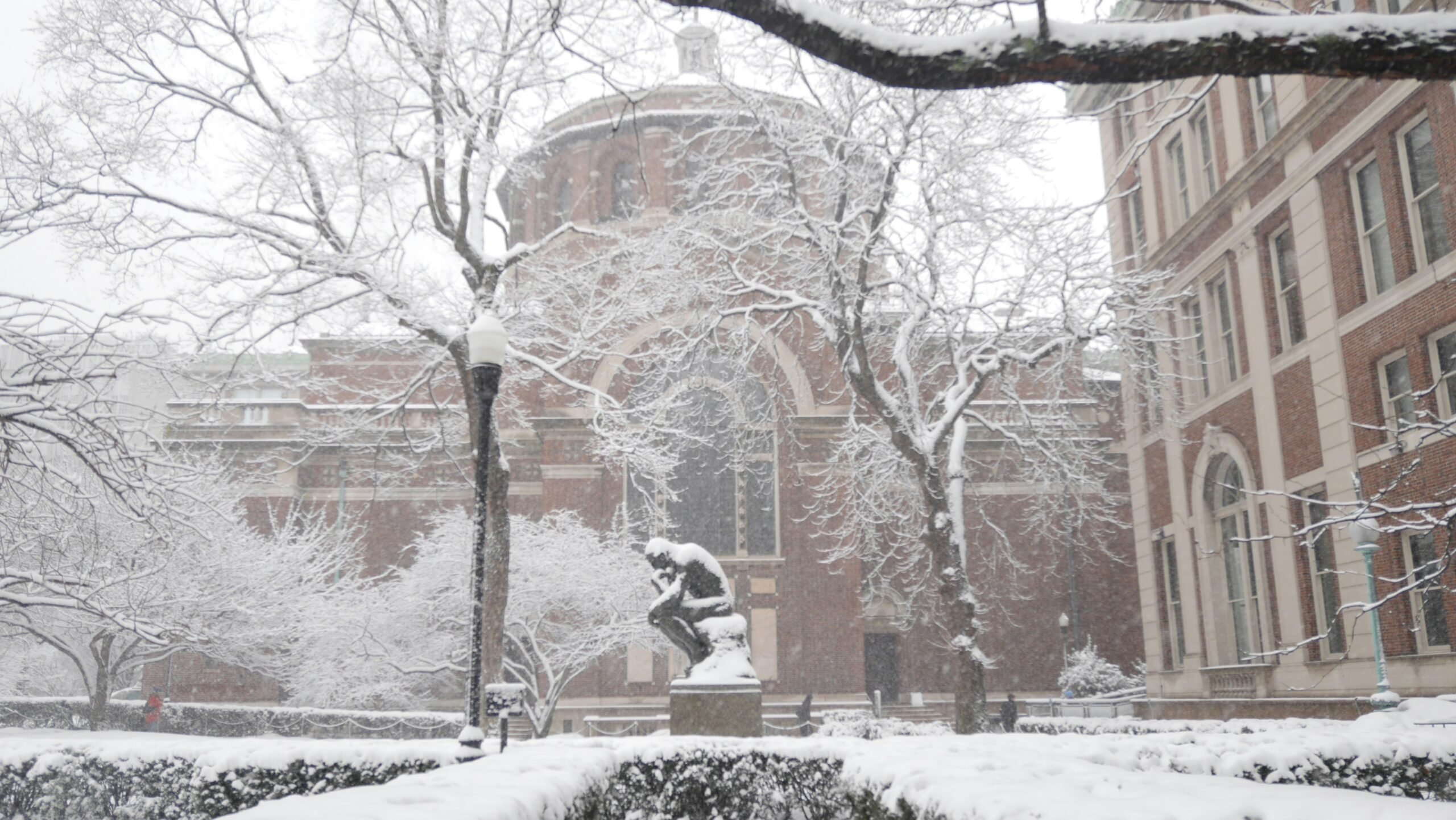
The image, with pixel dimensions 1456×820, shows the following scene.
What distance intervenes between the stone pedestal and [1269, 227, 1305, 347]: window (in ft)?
37.6

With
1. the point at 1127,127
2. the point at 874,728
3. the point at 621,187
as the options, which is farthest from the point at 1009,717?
the point at 621,187

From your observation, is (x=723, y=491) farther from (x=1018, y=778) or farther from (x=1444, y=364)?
(x=1018, y=778)

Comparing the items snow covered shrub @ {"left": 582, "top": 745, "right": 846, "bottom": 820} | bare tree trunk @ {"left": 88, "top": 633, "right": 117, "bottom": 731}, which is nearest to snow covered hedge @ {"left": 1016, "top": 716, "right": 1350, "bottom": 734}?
snow covered shrub @ {"left": 582, "top": 745, "right": 846, "bottom": 820}

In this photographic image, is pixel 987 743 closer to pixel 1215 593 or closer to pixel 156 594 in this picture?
pixel 1215 593

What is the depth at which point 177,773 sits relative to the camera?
9.71m

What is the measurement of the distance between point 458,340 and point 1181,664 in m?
16.8

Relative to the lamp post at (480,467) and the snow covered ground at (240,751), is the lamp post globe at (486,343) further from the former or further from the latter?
the snow covered ground at (240,751)

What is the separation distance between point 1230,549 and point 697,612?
1246 centimetres

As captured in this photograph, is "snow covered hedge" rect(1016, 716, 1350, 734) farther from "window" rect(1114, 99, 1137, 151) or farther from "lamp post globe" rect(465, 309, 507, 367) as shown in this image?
"window" rect(1114, 99, 1137, 151)

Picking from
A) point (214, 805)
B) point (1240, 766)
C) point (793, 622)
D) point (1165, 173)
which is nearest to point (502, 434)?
point (793, 622)

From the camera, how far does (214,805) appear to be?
30.5 ft

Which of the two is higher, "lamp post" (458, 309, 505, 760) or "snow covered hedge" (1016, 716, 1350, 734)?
"lamp post" (458, 309, 505, 760)

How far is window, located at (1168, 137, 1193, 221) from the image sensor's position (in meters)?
Result: 23.8

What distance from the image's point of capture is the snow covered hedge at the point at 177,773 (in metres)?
9.23
